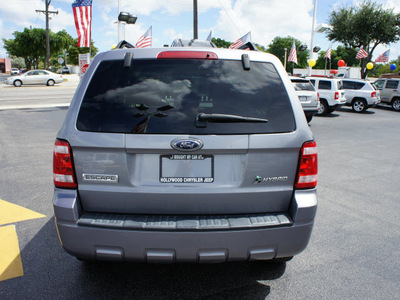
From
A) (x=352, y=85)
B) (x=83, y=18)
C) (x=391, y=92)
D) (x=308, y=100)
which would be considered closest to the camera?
(x=308, y=100)

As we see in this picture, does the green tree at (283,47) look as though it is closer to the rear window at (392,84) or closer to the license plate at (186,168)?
the rear window at (392,84)

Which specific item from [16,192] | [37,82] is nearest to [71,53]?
[37,82]

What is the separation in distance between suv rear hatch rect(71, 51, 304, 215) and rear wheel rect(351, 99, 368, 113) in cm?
1941

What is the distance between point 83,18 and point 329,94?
12.2 m

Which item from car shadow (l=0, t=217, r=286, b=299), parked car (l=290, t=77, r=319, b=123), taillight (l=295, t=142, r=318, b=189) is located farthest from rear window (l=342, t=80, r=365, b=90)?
taillight (l=295, t=142, r=318, b=189)

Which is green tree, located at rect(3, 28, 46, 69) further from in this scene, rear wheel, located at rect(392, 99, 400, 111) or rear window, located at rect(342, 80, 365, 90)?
rear wheel, located at rect(392, 99, 400, 111)

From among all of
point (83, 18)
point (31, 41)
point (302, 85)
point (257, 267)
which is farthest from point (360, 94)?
point (31, 41)

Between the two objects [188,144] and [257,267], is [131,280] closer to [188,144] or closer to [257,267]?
[257,267]

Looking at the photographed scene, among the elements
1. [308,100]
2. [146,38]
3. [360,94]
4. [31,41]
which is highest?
[31,41]

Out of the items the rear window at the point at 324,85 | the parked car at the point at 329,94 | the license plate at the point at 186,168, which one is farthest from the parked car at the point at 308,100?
the license plate at the point at 186,168

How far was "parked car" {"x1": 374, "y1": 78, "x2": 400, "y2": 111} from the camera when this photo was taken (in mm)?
21797

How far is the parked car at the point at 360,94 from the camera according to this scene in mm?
19375

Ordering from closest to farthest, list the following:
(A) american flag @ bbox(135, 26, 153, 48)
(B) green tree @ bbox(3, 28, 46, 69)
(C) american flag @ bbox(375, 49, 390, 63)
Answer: (A) american flag @ bbox(135, 26, 153, 48) < (C) american flag @ bbox(375, 49, 390, 63) < (B) green tree @ bbox(3, 28, 46, 69)

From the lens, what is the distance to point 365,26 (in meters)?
38.5
